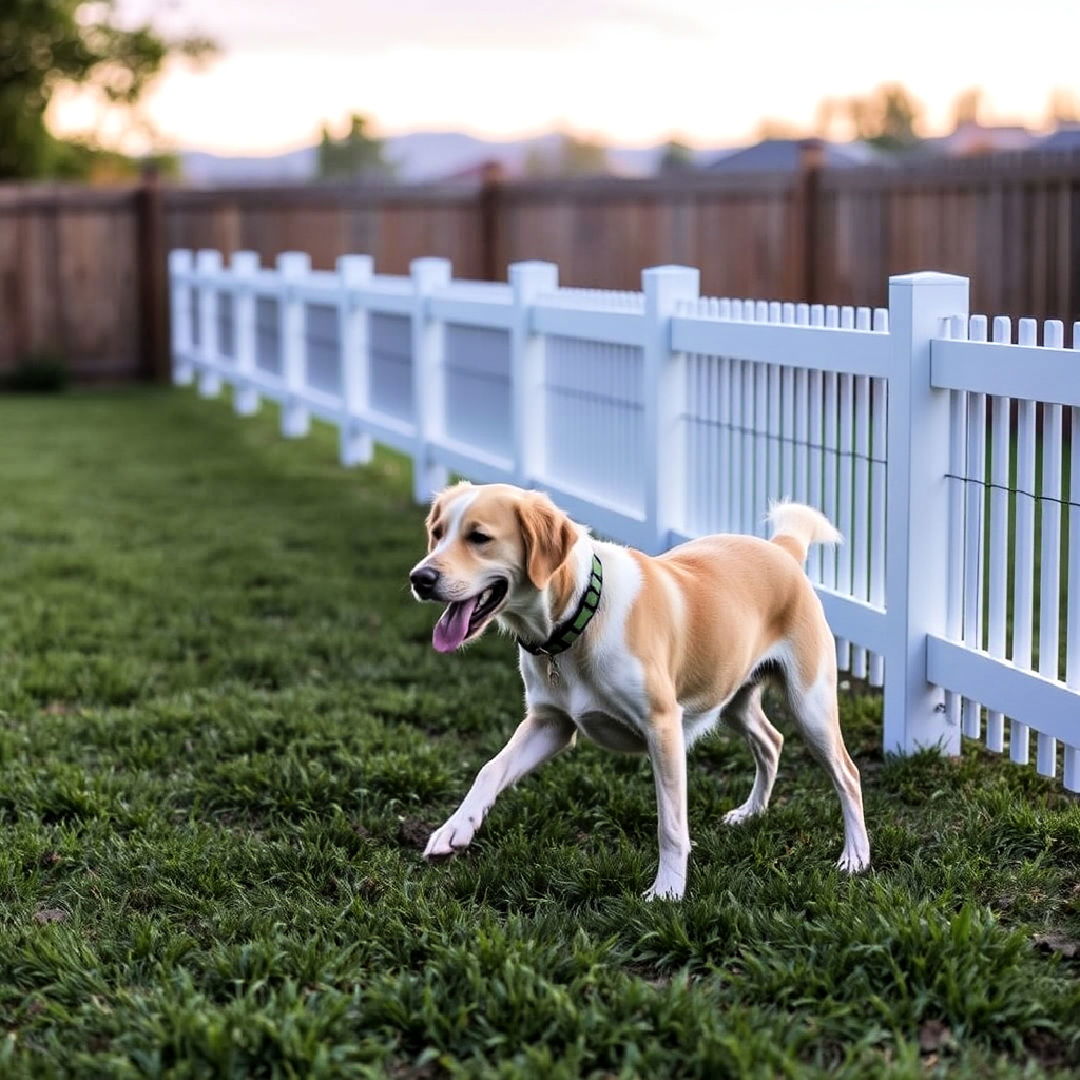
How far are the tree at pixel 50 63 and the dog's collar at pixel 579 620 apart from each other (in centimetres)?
2477

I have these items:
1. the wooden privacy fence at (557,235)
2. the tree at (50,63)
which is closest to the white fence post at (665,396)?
the wooden privacy fence at (557,235)

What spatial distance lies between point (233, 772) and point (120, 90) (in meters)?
25.8

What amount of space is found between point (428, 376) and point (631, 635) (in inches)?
255

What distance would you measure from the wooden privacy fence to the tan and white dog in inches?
341

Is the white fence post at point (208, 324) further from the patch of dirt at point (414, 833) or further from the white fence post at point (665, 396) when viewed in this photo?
the patch of dirt at point (414, 833)

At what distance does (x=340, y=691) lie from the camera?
19.0 feet

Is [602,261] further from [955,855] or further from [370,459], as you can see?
[955,855]

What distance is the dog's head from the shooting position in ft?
12.0

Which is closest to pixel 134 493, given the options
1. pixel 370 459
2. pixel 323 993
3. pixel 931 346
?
pixel 370 459

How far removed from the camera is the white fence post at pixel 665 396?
6348 millimetres

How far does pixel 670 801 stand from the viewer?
3.79 meters

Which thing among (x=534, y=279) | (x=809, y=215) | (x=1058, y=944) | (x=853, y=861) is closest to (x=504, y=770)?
(x=853, y=861)

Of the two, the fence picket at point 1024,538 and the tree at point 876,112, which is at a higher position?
the tree at point 876,112

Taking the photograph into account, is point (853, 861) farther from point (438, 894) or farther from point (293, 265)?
point (293, 265)
